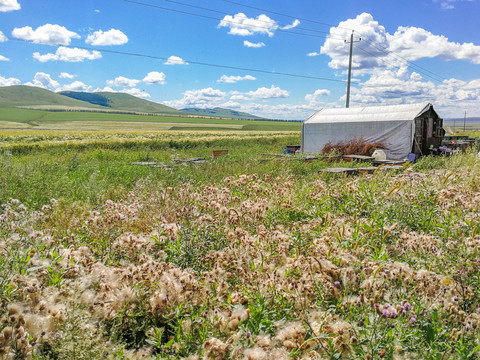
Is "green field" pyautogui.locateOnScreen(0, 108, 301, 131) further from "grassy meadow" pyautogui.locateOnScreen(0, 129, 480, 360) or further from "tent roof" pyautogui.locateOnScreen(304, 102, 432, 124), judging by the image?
"grassy meadow" pyautogui.locateOnScreen(0, 129, 480, 360)

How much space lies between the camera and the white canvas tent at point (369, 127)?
861 inches

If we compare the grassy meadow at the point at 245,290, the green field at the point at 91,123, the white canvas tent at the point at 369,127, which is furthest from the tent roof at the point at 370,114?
the green field at the point at 91,123

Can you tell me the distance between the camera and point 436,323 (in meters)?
2.70

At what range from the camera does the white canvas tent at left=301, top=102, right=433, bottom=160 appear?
21.9m

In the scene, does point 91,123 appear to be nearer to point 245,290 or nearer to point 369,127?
point 369,127

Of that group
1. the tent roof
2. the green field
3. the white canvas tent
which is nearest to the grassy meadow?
the white canvas tent

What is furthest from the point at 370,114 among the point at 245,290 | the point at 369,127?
the point at 245,290

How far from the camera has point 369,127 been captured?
77.2ft

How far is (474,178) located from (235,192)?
5.67 m

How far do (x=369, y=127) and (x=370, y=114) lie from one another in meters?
1.10

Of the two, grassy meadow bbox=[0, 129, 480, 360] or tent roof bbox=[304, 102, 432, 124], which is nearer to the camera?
grassy meadow bbox=[0, 129, 480, 360]

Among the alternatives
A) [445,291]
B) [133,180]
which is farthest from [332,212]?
[133,180]

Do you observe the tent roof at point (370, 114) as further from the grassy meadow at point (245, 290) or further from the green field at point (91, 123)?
the green field at point (91, 123)

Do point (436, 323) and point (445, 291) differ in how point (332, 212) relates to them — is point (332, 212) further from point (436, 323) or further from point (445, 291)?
A: point (436, 323)
